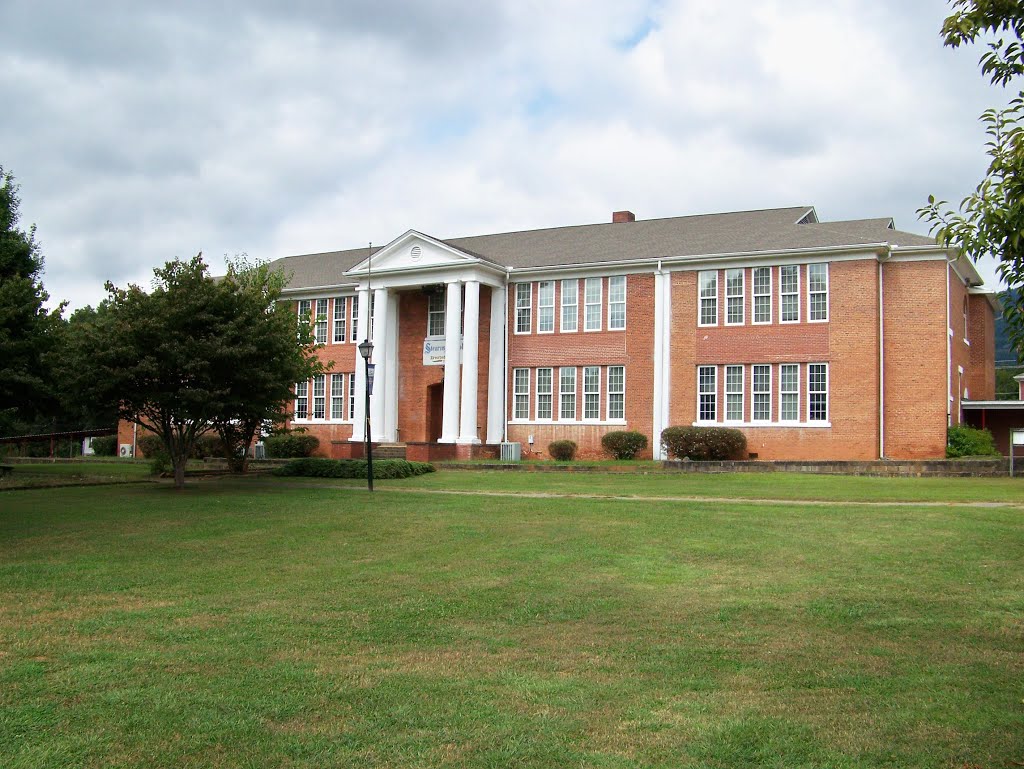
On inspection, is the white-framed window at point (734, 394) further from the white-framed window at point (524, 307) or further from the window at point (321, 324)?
the window at point (321, 324)

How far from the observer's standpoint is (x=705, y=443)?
107 feet

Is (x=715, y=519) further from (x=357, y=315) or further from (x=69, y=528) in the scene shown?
(x=357, y=315)

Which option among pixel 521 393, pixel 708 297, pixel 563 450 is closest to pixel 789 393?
pixel 708 297

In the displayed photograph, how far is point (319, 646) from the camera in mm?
7641

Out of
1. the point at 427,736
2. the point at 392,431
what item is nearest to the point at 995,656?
the point at 427,736

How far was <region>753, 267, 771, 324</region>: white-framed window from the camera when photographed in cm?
3394

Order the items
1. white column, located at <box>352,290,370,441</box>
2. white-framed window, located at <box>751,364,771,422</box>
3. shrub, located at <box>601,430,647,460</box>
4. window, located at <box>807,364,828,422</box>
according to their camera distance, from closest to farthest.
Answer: window, located at <box>807,364,828,422</box>
white-framed window, located at <box>751,364,771,422</box>
shrub, located at <box>601,430,647,460</box>
white column, located at <box>352,290,370,441</box>

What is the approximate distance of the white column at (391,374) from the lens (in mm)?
40188

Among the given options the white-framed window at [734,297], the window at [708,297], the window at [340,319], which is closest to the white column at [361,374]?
the window at [340,319]

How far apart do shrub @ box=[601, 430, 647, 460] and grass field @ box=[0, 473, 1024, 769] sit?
19.3 m

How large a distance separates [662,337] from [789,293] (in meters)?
4.83

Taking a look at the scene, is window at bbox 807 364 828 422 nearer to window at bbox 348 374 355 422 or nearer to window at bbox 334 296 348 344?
Result: window at bbox 348 374 355 422

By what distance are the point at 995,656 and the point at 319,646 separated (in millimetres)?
5307

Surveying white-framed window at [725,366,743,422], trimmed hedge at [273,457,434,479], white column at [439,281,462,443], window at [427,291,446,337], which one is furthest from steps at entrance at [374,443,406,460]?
white-framed window at [725,366,743,422]
